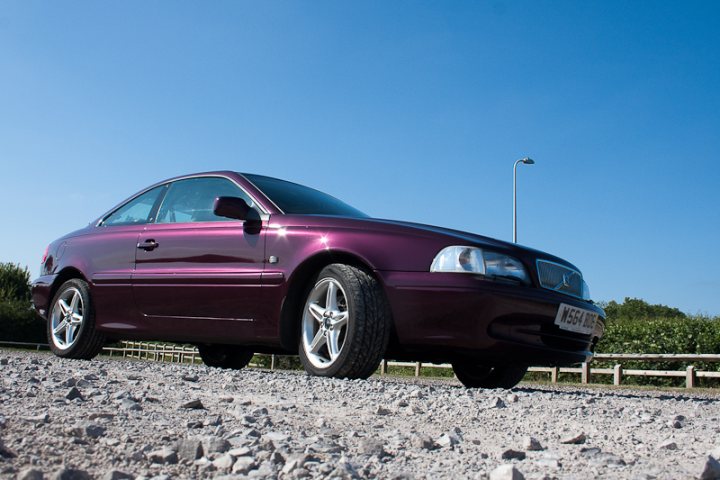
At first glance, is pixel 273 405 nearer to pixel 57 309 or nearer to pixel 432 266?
pixel 432 266

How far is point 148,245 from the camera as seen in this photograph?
18.7ft

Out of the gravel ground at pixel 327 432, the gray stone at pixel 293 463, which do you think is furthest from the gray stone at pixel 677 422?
the gray stone at pixel 293 463

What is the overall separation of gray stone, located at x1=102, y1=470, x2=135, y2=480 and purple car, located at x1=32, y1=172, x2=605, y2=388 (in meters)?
2.33

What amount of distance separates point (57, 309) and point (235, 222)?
2334 mm

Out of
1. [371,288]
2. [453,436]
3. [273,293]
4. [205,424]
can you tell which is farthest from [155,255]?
[453,436]

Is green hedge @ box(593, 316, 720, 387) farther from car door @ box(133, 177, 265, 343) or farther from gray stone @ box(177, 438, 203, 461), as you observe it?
gray stone @ box(177, 438, 203, 461)

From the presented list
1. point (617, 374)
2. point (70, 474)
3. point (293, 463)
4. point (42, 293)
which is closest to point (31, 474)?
point (70, 474)

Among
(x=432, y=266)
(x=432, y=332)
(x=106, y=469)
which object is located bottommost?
(x=106, y=469)

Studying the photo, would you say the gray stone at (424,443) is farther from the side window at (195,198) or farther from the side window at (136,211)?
the side window at (136,211)

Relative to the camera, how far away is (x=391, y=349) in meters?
4.58

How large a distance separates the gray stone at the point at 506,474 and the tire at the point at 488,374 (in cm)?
348

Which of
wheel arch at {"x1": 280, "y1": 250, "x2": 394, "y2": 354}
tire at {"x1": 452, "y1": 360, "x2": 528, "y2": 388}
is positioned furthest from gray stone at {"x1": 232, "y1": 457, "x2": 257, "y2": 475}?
tire at {"x1": 452, "y1": 360, "x2": 528, "y2": 388}

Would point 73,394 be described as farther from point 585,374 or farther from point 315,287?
point 585,374

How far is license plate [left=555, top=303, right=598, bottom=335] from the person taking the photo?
15.3 feet
